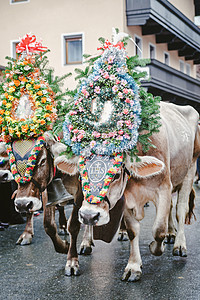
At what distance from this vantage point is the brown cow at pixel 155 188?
15.5ft

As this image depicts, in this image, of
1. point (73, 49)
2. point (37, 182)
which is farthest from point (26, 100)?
point (73, 49)

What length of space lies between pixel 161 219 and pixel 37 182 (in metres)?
1.50

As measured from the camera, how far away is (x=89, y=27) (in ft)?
69.6

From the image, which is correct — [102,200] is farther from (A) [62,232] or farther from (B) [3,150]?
(A) [62,232]

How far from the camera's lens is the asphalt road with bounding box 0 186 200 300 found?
4.80 m

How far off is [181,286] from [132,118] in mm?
1857

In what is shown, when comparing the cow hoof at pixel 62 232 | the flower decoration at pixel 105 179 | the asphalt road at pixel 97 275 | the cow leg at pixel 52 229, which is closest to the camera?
the flower decoration at pixel 105 179

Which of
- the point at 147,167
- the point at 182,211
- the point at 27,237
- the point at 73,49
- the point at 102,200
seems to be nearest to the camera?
the point at 102,200

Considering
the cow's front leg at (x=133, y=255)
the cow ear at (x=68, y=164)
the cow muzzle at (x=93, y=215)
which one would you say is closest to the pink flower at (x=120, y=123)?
the cow ear at (x=68, y=164)

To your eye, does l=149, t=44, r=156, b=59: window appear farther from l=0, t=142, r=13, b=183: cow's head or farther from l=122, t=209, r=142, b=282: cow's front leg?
l=122, t=209, r=142, b=282: cow's front leg

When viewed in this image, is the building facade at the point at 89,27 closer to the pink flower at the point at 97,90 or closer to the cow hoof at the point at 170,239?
the cow hoof at the point at 170,239

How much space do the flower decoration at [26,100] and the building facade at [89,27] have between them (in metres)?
14.8

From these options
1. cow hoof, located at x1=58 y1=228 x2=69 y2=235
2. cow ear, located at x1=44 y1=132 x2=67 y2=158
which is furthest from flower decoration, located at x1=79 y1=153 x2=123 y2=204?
cow hoof, located at x1=58 y1=228 x2=69 y2=235

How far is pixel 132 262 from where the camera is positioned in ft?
17.4
